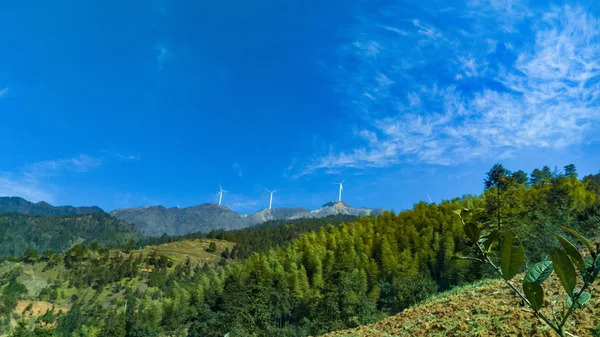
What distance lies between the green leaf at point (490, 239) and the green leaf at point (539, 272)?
269mm

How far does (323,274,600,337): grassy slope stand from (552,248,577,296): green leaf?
20.8 ft

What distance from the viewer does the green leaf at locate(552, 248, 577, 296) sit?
166 centimetres

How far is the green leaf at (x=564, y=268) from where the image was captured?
1656mm

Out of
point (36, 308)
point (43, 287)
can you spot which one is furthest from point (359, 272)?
point (43, 287)

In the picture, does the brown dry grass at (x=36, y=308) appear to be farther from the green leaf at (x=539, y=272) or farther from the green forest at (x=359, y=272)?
the green leaf at (x=539, y=272)

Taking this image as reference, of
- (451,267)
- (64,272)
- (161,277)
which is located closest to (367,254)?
(451,267)

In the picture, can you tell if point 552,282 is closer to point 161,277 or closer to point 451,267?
point 451,267

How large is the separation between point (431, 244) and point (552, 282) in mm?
70392

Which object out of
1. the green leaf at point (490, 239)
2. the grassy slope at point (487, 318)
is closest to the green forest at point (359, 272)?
the grassy slope at point (487, 318)

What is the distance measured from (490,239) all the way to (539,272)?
1.31 feet

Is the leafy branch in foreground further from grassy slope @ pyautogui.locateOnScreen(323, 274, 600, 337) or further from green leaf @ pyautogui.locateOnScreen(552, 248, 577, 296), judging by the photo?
grassy slope @ pyautogui.locateOnScreen(323, 274, 600, 337)

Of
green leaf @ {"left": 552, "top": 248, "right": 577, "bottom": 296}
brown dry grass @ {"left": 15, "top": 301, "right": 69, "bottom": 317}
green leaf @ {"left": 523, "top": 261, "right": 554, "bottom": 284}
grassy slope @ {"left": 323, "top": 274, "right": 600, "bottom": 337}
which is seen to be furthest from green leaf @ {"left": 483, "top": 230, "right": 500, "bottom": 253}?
brown dry grass @ {"left": 15, "top": 301, "right": 69, "bottom": 317}

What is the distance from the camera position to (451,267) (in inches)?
2522

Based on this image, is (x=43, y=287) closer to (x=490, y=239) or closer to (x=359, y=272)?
(x=359, y=272)
